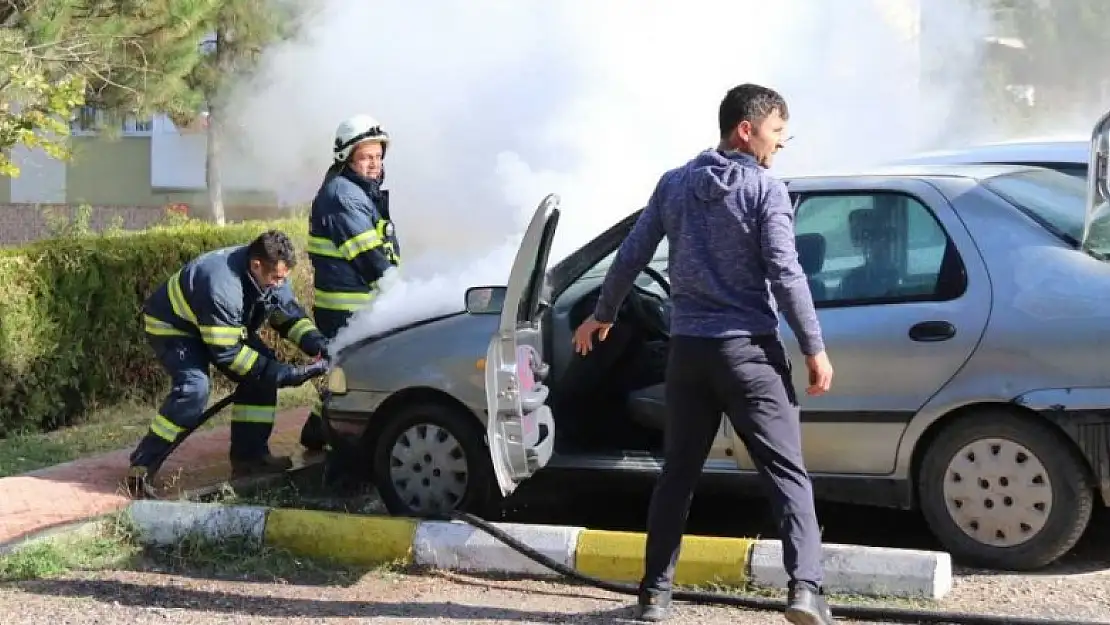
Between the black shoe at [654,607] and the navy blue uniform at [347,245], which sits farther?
the navy blue uniform at [347,245]

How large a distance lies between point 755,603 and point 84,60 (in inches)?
306

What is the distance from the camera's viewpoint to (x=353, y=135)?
7.43 m

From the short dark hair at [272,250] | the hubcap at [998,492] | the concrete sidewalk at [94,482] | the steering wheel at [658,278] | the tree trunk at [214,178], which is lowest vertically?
the concrete sidewalk at [94,482]

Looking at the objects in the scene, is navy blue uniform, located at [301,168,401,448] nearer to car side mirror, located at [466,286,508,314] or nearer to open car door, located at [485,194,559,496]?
car side mirror, located at [466,286,508,314]

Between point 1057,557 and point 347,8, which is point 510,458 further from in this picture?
point 347,8

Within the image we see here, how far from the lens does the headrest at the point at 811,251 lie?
5.64 m

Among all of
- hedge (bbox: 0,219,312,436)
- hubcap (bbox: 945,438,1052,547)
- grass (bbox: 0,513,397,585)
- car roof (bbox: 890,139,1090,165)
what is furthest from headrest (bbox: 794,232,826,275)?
hedge (bbox: 0,219,312,436)

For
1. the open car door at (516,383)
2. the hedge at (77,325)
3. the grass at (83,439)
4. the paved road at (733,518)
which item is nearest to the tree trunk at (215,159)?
the hedge at (77,325)

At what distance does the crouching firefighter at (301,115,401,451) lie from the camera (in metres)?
7.37

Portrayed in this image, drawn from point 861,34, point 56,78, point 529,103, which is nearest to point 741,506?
point 529,103

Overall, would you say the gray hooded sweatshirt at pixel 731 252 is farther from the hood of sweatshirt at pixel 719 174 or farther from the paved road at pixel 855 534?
the paved road at pixel 855 534

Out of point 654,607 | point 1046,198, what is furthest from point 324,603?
point 1046,198

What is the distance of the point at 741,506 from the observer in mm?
6668

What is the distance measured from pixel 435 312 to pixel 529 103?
2673 mm
